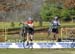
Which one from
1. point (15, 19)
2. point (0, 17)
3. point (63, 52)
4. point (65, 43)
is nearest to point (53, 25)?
point (65, 43)

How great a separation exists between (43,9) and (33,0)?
2452 mm

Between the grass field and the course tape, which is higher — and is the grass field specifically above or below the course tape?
below

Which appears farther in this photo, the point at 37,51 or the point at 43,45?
the point at 43,45

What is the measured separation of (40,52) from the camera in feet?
53.8

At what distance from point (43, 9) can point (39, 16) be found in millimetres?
1579

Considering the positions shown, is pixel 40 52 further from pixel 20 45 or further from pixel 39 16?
pixel 39 16

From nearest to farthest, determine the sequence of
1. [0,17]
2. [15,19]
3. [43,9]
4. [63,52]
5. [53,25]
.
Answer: [63,52] < [53,25] < [0,17] < [15,19] < [43,9]

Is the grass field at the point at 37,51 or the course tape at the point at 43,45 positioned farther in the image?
the course tape at the point at 43,45

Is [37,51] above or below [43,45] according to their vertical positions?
below

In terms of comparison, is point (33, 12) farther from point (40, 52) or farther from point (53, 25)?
point (40, 52)

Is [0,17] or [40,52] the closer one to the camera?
[40,52]

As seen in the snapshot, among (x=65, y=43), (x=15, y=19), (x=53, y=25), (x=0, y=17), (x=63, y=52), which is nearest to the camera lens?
(x=63, y=52)

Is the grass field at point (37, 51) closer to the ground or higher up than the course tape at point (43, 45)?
closer to the ground

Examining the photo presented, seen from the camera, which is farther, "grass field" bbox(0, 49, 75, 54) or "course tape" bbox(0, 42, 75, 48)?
"course tape" bbox(0, 42, 75, 48)
